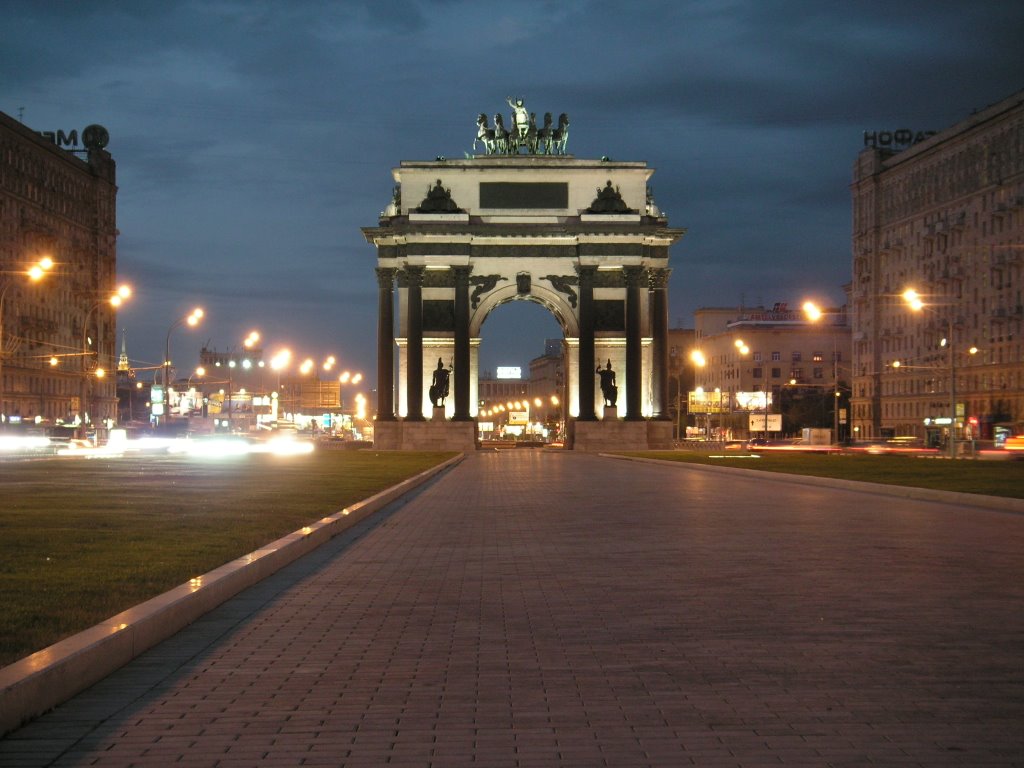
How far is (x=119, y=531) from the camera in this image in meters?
19.2

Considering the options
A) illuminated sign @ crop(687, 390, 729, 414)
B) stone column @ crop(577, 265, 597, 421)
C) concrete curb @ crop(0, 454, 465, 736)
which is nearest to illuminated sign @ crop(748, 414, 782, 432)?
illuminated sign @ crop(687, 390, 729, 414)

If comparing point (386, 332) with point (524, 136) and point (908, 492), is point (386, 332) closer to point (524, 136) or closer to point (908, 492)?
point (524, 136)

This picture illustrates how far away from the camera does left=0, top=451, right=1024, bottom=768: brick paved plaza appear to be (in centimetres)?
789

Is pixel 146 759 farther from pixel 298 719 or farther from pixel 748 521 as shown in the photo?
pixel 748 521

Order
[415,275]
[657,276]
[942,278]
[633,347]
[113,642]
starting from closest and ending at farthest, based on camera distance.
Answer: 1. [113,642]
2. [633,347]
3. [415,275]
4. [657,276]
5. [942,278]

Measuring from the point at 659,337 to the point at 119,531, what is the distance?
7382cm

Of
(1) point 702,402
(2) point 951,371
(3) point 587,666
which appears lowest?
(3) point 587,666

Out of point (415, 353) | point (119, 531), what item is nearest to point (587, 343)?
point (415, 353)

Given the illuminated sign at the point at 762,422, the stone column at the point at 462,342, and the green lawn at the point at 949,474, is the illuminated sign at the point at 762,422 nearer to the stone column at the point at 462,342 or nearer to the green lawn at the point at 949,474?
the stone column at the point at 462,342

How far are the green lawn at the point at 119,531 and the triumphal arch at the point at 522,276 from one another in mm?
48559

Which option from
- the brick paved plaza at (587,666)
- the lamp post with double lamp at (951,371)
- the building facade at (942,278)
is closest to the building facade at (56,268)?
the lamp post with double lamp at (951,371)

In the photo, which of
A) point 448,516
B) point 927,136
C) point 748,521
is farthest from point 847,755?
point 927,136

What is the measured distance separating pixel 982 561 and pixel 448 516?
12.0 m

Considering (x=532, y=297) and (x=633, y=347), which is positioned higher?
(x=532, y=297)
